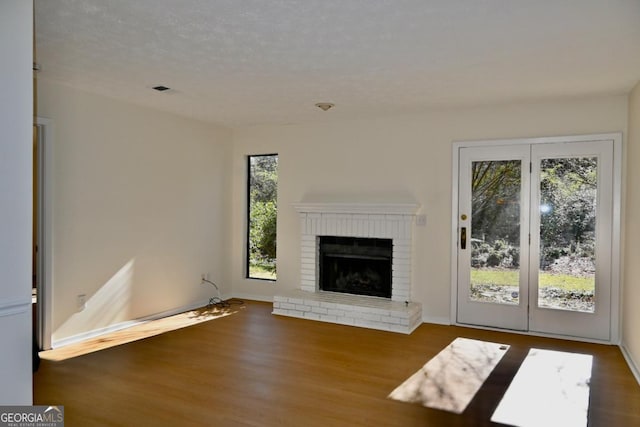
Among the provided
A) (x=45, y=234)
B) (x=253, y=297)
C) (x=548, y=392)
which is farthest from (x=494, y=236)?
(x=45, y=234)

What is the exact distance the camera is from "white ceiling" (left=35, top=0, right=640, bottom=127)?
252cm

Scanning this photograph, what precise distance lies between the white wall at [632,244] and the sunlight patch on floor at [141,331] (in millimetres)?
4114

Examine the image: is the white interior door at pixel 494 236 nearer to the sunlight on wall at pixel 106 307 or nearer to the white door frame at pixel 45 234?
the sunlight on wall at pixel 106 307

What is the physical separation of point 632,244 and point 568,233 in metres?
0.63

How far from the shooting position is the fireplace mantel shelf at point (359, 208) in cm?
511

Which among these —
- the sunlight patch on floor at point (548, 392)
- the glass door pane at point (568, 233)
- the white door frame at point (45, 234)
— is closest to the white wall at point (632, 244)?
the glass door pane at point (568, 233)

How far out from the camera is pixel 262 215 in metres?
6.30

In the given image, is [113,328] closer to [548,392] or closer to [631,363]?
[548,392]

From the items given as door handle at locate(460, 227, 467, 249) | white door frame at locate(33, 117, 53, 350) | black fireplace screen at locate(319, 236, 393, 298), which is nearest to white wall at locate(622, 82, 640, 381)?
door handle at locate(460, 227, 467, 249)

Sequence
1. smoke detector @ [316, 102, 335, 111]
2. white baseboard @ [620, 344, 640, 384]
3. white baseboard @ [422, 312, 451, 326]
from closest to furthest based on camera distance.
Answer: white baseboard @ [620, 344, 640, 384] < smoke detector @ [316, 102, 335, 111] < white baseboard @ [422, 312, 451, 326]

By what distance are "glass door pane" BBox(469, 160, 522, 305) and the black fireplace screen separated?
1.03 meters

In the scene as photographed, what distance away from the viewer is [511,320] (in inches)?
186

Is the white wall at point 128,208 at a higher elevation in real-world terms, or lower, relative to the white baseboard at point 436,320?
higher

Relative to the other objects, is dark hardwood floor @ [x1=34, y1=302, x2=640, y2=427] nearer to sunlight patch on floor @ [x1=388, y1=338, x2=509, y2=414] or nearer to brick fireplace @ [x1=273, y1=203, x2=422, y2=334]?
sunlight patch on floor @ [x1=388, y1=338, x2=509, y2=414]
